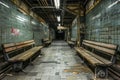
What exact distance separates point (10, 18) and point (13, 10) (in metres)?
0.57

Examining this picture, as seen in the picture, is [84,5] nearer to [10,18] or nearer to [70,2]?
[70,2]

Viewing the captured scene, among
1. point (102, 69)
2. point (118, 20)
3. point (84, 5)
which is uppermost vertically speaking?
point (84, 5)

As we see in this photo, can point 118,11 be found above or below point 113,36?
above

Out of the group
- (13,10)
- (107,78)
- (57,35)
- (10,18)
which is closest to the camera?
(107,78)

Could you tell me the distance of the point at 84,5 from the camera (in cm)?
973

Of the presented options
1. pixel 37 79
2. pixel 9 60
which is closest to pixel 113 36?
pixel 37 79

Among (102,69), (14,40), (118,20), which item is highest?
(118,20)

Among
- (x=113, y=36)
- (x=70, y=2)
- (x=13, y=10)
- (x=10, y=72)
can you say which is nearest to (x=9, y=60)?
(x=10, y=72)

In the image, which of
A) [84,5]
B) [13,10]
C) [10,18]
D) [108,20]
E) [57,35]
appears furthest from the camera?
[57,35]

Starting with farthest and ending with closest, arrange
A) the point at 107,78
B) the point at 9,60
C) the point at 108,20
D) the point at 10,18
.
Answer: the point at 10,18, the point at 108,20, the point at 9,60, the point at 107,78

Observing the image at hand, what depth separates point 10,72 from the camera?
175 inches

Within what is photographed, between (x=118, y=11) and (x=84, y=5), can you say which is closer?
(x=118, y=11)

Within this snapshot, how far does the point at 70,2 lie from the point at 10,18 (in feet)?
17.9

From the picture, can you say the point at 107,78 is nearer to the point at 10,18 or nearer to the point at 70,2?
the point at 10,18
